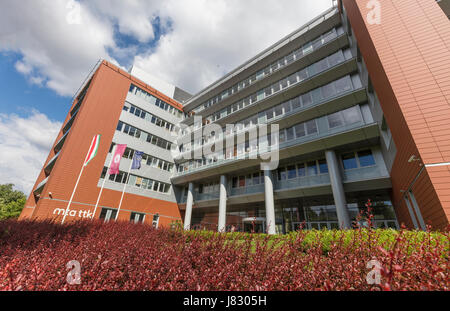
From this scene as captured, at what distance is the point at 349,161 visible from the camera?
51.3 ft

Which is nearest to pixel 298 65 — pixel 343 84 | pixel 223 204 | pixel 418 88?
pixel 343 84

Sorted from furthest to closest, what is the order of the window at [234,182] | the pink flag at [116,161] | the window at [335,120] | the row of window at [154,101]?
1. the row of window at [154,101]
2. the window at [234,182]
3. the pink flag at [116,161]
4. the window at [335,120]

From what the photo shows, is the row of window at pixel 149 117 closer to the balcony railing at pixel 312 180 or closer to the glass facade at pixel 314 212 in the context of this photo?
the balcony railing at pixel 312 180

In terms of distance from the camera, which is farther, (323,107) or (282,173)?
(282,173)

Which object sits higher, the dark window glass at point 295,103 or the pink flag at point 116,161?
the dark window glass at point 295,103

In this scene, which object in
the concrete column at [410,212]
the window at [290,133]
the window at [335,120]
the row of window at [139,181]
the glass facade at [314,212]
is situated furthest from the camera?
the row of window at [139,181]

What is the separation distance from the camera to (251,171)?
21938 mm

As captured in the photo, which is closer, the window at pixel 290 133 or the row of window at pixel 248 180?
the window at pixel 290 133

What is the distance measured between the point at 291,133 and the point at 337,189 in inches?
280

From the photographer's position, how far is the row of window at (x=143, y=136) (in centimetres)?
2476

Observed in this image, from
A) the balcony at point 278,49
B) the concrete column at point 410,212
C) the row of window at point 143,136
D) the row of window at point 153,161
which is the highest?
the balcony at point 278,49

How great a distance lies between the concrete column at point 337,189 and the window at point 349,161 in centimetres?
100

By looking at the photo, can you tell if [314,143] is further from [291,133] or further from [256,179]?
[256,179]

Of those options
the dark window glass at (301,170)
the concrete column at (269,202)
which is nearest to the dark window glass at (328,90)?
the dark window glass at (301,170)
